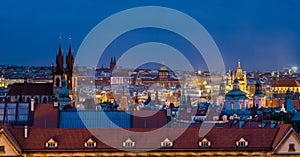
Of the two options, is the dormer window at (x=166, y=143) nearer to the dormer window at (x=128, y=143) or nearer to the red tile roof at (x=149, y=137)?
the red tile roof at (x=149, y=137)

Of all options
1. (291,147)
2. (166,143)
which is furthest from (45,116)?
(291,147)

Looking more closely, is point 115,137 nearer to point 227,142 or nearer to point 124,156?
point 124,156

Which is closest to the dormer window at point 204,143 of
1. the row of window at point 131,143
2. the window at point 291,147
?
the row of window at point 131,143

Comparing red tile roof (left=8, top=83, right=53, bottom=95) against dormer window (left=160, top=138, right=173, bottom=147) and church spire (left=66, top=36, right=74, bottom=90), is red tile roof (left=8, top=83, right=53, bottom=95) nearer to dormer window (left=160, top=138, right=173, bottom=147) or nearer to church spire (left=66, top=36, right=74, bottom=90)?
church spire (left=66, top=36, right=74, bottom=90)

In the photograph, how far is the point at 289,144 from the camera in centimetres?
6384

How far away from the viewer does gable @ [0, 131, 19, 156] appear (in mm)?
60594

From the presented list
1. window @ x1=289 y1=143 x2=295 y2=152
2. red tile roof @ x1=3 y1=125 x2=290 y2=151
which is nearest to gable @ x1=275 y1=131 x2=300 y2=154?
window @ x1=289 y1=143 x2=295 y2=152

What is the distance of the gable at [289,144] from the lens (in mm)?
63656

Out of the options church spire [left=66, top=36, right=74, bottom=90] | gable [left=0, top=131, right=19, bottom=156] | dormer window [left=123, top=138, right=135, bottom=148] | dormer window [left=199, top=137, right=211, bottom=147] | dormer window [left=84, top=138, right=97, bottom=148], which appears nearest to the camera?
gable [left=0, top=131, right=19, bottom=156]

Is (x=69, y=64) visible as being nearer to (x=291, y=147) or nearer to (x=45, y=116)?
(x=45, y=116)

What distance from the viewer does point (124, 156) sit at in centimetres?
6281

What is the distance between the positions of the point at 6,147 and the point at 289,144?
73.7 ft

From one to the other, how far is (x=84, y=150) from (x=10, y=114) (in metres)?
14.8

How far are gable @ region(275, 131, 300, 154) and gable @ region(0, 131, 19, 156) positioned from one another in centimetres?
2090
